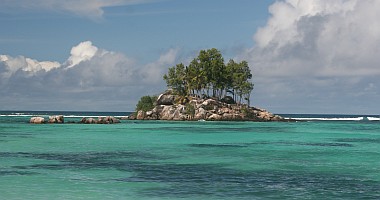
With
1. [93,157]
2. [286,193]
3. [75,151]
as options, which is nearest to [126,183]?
[286,193]

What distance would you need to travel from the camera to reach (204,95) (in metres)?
173

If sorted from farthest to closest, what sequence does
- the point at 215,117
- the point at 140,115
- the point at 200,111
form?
the point at 140,115 < the point at 200,111 < the point at 215,117

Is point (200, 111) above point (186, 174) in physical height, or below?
above

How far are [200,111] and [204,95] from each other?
13702 mm

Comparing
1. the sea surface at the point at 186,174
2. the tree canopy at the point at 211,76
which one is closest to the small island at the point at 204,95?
the tree canopy at the point at 211,76

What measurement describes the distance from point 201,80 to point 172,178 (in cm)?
13785

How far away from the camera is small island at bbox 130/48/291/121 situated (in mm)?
162250

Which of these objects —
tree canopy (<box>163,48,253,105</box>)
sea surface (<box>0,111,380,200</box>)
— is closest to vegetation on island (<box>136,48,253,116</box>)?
tree canopy (<box>163,48,253,105</box>)

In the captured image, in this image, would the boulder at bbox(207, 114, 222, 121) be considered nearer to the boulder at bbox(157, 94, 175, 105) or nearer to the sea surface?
the boulder at bbox(157, 94, 175, 105)

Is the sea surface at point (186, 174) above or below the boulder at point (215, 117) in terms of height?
below

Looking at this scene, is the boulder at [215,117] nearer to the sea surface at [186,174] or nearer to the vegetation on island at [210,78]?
the vegetation on island at [210,78]

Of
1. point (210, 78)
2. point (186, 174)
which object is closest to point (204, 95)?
point (210, 78)

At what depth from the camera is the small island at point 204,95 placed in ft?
532

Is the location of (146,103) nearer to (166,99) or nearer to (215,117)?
(166,99)
